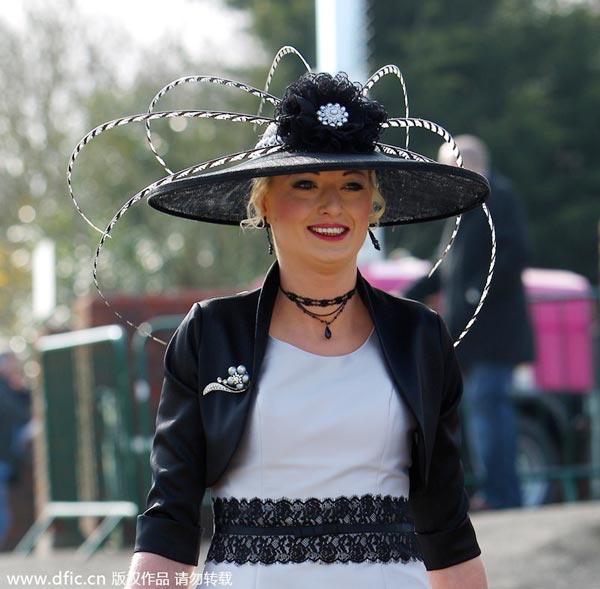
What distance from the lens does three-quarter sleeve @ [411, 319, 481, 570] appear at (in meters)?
2.96

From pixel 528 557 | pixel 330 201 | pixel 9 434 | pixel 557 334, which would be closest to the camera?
pixel 330 201

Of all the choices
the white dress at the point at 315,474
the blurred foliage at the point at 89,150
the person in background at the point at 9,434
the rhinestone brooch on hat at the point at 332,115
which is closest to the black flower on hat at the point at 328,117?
the rhinestone brooch on hat at the point at 332,115

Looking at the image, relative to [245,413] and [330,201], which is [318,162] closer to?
[330,201]

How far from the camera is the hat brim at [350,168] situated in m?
2.76

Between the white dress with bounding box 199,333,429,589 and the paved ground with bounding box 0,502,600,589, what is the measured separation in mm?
2875

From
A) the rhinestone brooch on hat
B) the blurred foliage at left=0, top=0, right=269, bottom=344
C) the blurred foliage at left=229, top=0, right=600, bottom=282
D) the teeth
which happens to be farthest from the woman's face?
the blurred foliage at left=229, top=0, right=600, bottom=282

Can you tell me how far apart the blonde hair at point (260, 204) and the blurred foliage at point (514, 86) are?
19718 millimetres

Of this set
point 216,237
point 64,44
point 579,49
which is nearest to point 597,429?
point 216,237

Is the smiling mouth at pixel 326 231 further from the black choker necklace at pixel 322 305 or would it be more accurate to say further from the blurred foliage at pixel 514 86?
the blurred foliage at pixel 514 86

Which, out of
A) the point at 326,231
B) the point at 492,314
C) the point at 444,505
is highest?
the point at 326,231

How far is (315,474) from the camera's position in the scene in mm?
2748

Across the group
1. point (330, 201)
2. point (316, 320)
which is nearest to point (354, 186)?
point (330, 201)

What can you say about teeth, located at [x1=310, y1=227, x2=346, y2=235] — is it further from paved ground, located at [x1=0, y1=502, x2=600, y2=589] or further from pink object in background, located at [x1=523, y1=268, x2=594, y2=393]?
pink object in background, located at [x1=523, y1=268, x2=594, y2=393]

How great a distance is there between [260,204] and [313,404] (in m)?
0.51
